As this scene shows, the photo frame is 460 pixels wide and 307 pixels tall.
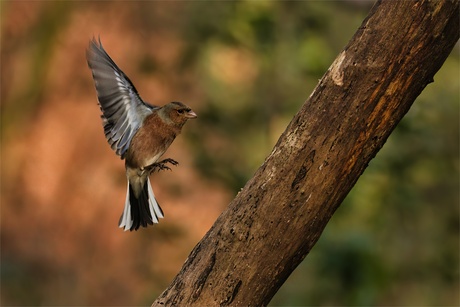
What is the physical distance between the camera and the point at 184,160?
26.4 ft

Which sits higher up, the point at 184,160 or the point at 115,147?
the point at 184,160

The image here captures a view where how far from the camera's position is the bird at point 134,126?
3.60 meters

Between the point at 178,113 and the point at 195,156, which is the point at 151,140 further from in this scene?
the point at 195,156

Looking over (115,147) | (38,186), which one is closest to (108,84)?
(115,147)

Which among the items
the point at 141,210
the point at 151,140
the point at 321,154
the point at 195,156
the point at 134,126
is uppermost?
the point at 195,156

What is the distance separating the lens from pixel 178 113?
358 centimetres

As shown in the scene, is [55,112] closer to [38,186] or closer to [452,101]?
[38,186]

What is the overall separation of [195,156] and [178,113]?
283cm

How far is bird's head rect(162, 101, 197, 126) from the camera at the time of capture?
3568 mm

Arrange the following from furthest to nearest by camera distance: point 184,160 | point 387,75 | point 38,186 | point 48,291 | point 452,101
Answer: point 38,186
point 48,291
point 184,160
point 452,101
point 387,75

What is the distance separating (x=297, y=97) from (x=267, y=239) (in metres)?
3.99

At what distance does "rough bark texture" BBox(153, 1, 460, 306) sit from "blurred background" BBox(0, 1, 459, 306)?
3.03 metres

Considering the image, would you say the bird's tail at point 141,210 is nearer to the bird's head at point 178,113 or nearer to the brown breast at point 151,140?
the brown breast at point 151,140

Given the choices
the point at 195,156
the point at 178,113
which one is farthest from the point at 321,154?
→ the point at 195,156
